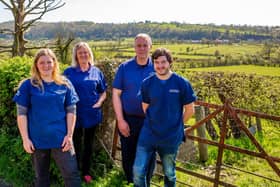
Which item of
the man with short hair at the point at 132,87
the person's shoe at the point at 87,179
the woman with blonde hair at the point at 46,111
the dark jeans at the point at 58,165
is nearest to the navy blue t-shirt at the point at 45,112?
the woman with blonde hair at the point at 46,111

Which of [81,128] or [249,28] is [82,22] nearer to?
[249,28]

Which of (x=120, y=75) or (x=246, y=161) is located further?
(x=246, y=161)

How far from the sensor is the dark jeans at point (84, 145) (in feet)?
16.3

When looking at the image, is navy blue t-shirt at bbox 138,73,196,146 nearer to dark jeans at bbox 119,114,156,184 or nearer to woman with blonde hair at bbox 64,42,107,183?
dark jeans at bbox 119,114,156,184

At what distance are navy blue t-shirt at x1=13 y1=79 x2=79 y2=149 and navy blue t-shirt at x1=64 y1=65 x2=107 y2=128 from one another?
565mm

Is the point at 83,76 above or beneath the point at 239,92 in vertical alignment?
above

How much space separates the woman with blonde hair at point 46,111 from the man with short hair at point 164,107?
85 cm

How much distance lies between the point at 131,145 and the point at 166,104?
1080 millimetres

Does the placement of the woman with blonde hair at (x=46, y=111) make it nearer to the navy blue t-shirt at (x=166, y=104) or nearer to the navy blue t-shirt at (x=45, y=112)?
the navy blue t-shirt at (x=45, y=112)

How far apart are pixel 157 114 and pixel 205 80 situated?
6755mm

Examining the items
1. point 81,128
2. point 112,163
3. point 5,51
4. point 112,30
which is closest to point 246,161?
point 112,163

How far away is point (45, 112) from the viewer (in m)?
4.04

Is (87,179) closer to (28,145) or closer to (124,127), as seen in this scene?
(124,127)

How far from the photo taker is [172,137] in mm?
4031
